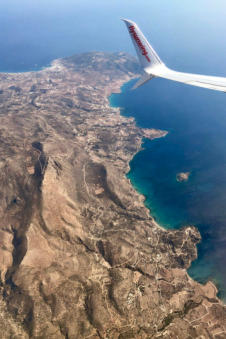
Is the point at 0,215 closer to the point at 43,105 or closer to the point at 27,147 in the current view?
the point at 27,147

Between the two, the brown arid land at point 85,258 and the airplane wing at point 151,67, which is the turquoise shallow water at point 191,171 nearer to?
the brown arid land at point 85,258

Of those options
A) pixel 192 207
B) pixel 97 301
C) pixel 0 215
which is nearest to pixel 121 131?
pixel 192 207

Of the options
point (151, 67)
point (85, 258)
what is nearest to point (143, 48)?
point (151, 67)

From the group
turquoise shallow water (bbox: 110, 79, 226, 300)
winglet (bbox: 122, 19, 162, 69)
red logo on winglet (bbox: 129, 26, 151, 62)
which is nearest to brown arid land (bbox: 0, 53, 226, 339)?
turquoise shallow water (bbox: 110, 79, 226, 300)

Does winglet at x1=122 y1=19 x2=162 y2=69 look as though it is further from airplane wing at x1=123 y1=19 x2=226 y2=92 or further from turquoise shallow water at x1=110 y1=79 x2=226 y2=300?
turquoise shallow water at x1=110 y1=79 x2=226 y2=300

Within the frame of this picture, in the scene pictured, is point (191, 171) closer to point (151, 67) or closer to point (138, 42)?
point (151, 67)
